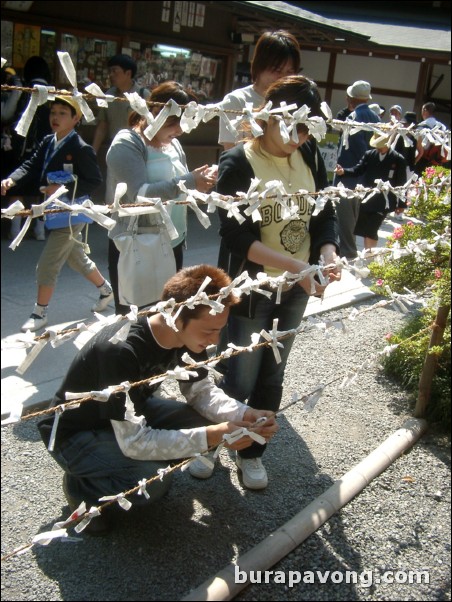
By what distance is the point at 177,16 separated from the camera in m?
8.59

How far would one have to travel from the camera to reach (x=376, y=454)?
3514mm

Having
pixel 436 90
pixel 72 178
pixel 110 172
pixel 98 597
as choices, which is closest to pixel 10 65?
pixel 72 178

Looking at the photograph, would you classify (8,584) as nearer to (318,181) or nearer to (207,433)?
(207,433)

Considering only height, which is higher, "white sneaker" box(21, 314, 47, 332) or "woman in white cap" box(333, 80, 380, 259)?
"woman in white cap" box(333, 80, 380, 259)

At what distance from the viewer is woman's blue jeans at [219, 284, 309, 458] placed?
9.61 feet

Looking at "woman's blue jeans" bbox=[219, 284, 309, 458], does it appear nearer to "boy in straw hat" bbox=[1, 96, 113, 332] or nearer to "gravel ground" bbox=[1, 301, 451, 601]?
"gravel ground" bbox=[1, 301, 451, 601]

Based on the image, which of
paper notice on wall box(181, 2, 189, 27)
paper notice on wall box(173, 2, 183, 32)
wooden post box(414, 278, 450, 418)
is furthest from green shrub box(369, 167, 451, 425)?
paper notice on wall box(181, 2, 189, 27)

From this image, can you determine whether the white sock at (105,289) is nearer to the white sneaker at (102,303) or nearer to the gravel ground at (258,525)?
the white sneaker at (102,303)

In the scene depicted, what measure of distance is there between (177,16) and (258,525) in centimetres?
734

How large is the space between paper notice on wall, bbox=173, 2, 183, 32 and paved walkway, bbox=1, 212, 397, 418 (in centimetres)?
255

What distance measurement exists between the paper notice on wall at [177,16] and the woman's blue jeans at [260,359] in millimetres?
6658

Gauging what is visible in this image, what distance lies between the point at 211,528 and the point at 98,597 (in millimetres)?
585

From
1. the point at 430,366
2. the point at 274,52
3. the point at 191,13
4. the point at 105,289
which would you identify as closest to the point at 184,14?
the point at 191,13

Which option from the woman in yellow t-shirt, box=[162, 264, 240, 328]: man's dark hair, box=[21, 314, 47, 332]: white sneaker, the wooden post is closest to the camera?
box=[162, 264, 240, 328]: man's dark hair
